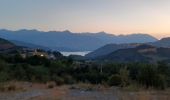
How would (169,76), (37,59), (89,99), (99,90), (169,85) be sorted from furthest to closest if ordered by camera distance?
(37,59) < (169,76) < (169,85) < (99,90) < (89,99)

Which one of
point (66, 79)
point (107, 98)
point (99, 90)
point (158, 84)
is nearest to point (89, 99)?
point (107, 98)

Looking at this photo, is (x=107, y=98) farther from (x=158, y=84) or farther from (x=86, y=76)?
(x=86, y=76)

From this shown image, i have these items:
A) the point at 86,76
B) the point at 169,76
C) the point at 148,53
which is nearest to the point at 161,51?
the point at 148,53

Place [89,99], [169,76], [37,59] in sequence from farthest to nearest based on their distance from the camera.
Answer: [37,59] → [169,76] → [89,99]

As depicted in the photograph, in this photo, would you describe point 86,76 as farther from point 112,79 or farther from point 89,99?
point 89,99

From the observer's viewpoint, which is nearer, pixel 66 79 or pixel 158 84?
pixel 158 84

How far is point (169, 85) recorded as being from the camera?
101 ft

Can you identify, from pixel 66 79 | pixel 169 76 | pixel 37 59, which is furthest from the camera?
pixel 37 59

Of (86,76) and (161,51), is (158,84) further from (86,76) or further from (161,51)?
(161,51)

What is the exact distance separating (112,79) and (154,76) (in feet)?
11.7

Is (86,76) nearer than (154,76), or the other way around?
(154,76)

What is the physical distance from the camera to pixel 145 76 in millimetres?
29828

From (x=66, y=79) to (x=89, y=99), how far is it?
2393 cm

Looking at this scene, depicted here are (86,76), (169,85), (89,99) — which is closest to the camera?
(89,99)
